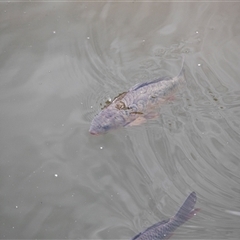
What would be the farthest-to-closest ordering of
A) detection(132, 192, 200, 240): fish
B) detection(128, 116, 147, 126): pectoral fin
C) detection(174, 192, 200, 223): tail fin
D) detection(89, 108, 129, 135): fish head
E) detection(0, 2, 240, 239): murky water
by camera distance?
detection(128, 116, 147, 126): pectoral fin → detection(89, 108, 129, 135): fish head → detection(0, 2, 240, 239): murky water → detection(174, 192, 200, 223): tail fin → detection(132, 192, 200, 240): fish

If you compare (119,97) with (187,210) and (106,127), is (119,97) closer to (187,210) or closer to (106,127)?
(106,127)

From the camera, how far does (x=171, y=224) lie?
3.64m

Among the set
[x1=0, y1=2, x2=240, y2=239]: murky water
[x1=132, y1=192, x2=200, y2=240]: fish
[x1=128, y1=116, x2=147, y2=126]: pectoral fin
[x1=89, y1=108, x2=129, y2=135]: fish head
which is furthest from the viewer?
[x1=128, y1=116, x2=147, y2=126]: pectoral fin

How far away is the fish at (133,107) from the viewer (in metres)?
4.24

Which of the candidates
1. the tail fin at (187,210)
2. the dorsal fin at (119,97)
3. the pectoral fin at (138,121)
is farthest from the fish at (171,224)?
the dorsal fin at (119,97)

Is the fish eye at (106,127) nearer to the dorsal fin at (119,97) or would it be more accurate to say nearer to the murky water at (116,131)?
the murky water at (116,131)

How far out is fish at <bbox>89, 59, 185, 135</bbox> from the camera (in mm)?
4238

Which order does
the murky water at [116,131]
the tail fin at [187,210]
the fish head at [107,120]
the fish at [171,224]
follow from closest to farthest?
the fish at [171,224] → the tail fin at [187,210] → the murky water at [116,131] → the fish head at [107,120]

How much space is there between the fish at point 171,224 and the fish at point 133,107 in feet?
3.36

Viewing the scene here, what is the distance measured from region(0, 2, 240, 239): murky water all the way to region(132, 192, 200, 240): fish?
9 cm

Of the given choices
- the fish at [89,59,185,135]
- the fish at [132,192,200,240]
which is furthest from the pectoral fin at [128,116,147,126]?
the fish at [132,192,200,240]

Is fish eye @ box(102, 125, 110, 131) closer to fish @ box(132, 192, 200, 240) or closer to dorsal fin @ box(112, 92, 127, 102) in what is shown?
dorsal fin @ box(112, 92, 127, 102)

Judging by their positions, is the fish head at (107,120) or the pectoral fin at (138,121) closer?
the fish head at (107,120)

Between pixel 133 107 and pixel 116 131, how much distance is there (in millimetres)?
330
